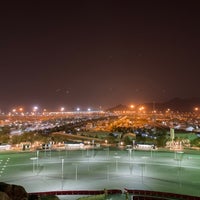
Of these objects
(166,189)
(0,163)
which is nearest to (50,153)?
(0,163)

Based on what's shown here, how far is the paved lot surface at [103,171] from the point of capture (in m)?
27.4

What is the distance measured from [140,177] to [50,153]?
60.3ft

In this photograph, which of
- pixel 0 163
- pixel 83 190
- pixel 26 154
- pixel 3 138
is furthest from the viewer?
pixel 3 138

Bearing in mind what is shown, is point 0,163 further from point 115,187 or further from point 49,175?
point 115,187

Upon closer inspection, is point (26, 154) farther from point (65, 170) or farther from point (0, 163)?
point (65, 170)

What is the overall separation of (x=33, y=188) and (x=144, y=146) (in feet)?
88.7

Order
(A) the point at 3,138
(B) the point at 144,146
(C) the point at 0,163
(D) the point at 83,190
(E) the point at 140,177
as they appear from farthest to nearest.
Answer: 1. (A) the point at 3,138
2. (B) the point at 144,146
3. (C) the point at 0,163
4. (E) the point at 140,177
5. (D) the point at 83,190

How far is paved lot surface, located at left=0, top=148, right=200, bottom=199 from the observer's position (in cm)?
2744

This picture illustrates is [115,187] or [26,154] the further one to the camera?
[26,154]

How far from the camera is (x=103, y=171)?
33.2 meters

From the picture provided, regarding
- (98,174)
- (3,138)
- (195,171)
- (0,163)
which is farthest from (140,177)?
(3,138)

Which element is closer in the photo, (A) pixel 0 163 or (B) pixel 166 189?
(B) pixel 166 189

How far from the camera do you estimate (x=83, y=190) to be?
1013 inches

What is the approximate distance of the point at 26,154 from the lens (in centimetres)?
4547
